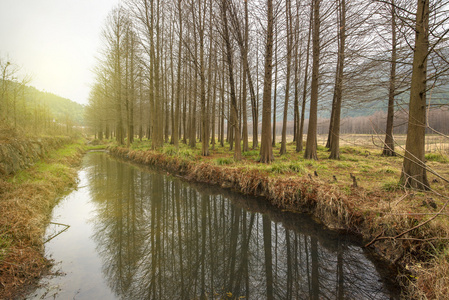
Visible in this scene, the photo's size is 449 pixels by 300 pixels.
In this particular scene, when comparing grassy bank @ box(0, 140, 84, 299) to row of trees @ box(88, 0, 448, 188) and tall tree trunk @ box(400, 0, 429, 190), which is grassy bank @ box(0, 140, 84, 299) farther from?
tall tree trunk @ box(400, 0, 429, 190)

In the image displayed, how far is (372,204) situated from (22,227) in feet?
25.6

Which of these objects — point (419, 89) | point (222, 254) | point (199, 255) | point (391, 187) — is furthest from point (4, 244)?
point (419, 89)

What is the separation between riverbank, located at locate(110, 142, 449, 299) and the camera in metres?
2.91

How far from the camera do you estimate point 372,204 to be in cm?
454

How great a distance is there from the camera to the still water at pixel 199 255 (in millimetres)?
3145

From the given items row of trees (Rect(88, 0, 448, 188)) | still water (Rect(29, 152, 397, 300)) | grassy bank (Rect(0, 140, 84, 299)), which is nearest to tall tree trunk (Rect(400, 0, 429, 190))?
row of trees (Rect(88, 0, 448, 188))

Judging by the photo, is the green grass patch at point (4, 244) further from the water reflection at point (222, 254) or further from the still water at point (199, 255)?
the water reflection at point (222, 254)

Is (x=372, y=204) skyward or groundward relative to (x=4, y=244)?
skyward

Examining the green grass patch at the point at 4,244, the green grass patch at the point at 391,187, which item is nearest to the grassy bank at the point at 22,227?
the green grass patch at the point at 4,244

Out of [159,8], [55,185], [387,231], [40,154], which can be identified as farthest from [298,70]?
[40,154]

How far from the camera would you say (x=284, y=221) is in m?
5.55

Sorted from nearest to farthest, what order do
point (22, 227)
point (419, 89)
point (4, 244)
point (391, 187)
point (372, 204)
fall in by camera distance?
point (4, 244) < point (22, 227) < point (419, 89) < point (372, 204) < point (391, 187)

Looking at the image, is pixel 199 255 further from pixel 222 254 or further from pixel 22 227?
pixel 22 227

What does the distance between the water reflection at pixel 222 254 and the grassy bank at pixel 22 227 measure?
1.10 meters
